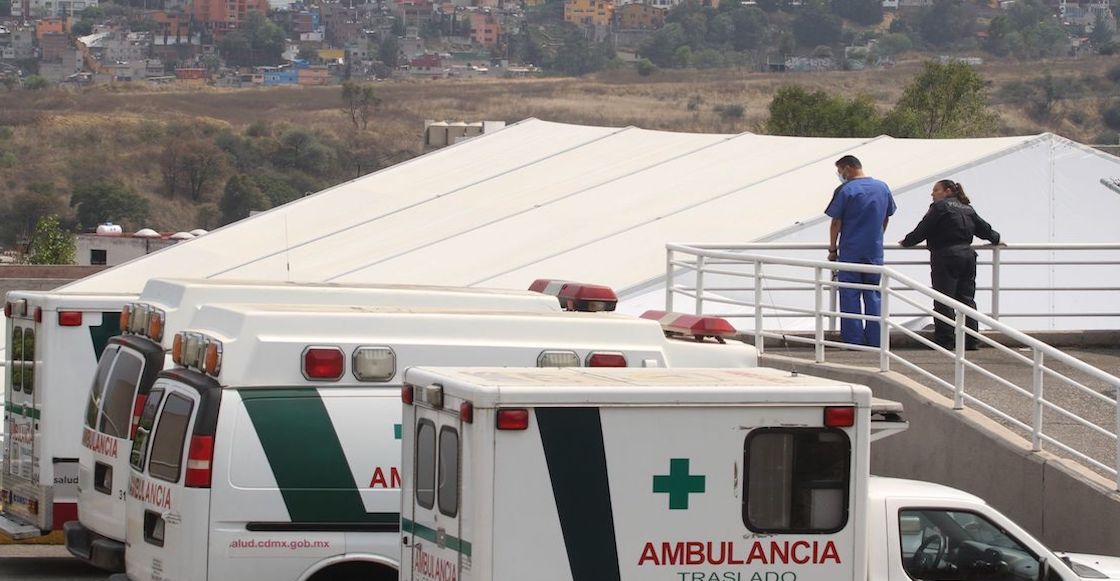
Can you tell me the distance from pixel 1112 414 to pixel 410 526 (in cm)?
649

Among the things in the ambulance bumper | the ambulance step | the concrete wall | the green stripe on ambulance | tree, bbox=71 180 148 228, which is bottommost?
tree, bbox=71 180 148 228

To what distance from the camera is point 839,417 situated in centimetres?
681

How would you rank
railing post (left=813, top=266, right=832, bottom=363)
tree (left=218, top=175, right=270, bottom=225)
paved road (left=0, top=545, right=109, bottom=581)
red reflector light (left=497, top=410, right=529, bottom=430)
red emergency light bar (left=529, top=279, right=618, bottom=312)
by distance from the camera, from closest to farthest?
1. red reflector light (left=497, top=410, right=529, bottom=430)
2. red emergency light bar (left=529, top=279, right=618, bottom=312)
3. paved road (left=0, top=545, right=109, bottom=581)
4. railing post (left=813, top=266, right=832, bottom=363)
5. tree (left=218, top=175, right=270, bottom=225)

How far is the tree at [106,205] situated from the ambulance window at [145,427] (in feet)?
316

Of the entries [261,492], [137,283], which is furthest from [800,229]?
[261,492]

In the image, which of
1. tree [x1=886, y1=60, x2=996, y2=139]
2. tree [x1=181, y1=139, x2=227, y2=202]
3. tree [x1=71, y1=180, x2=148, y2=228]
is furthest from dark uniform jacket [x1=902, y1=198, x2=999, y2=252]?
tree [x1=181, y1=139, x2=227, y2=202]

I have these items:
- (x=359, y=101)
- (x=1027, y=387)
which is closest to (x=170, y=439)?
(x=1027, y=387)

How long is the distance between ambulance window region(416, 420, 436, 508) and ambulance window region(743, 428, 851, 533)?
129 centimetres

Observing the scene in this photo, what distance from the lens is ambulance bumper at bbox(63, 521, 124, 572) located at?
9133 mm

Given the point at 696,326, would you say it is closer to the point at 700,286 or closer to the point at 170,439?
the point at 170,439

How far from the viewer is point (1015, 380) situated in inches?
513

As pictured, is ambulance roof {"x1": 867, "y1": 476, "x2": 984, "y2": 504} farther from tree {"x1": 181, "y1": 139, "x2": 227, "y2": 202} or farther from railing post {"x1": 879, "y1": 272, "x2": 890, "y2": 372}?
tree {"x1": 181, "y1": 139, "x2": 227, "y2": 202}

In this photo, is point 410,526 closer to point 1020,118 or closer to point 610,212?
point 610,212

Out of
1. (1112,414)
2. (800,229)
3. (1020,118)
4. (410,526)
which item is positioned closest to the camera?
(410,526)
